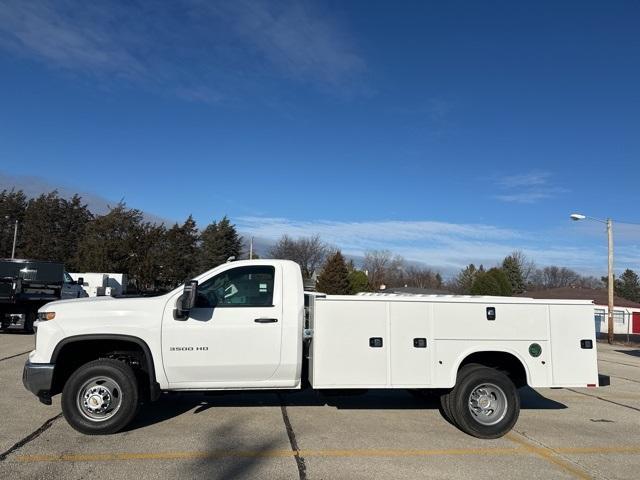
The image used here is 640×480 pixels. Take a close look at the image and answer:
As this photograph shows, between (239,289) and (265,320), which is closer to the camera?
(265,320)

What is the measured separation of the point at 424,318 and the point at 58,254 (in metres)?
61.2

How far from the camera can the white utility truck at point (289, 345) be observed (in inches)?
255

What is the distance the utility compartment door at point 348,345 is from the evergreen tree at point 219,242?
7357cm

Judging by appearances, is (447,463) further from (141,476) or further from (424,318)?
(141,476)

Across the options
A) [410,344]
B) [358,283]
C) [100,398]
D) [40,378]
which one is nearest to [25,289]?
[40,378]

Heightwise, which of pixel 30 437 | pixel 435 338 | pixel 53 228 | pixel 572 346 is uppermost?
pixel 53 228

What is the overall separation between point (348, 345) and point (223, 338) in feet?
4.90

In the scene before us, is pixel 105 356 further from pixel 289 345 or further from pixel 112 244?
pixel 112 244

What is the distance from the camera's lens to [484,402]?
23.1 feet

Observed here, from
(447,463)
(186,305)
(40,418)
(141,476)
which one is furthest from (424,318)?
(40,418)

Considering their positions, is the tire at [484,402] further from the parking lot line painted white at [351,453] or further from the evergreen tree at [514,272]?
the evergreen tree at [514,272]

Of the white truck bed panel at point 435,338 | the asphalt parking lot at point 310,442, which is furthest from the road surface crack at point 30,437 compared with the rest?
the white truck bed panel at point 435,338

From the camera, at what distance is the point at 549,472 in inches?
223

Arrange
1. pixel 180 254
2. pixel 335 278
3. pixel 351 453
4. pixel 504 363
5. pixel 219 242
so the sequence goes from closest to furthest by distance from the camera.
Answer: pixel 351 453 < pixel 504 363 < pixel 180 254 < pixel 335 278 < pixel 219 242
